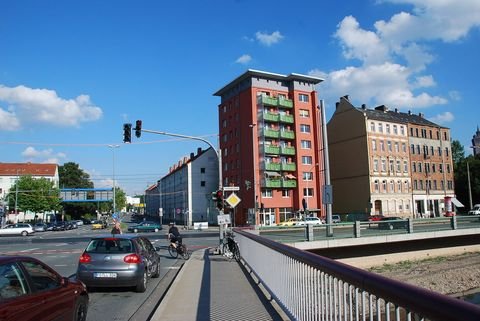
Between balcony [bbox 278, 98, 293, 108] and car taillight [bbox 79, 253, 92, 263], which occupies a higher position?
balcony [bbox 278, 98, 293, 108]

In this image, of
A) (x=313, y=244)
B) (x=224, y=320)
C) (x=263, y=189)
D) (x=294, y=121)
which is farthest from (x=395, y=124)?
(x=224, y=320)

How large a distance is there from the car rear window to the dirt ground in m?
17.3

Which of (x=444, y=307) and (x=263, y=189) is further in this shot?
(x=263, y=189)

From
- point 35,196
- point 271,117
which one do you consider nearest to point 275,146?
point 271,117

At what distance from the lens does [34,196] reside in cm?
8306

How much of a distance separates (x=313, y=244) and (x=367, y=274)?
70.8ft

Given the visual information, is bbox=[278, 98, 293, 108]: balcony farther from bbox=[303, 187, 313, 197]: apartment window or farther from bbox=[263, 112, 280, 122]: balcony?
bbox=[303, 187, 313, 197]: apartment window

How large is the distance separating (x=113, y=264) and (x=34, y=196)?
80122 mm

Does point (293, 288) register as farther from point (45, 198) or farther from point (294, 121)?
point (45, 198)

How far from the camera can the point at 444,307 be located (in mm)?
2361

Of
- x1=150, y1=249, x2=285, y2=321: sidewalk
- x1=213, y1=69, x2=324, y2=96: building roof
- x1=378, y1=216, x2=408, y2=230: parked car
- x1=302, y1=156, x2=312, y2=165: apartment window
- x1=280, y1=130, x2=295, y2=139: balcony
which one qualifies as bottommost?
x1=150, y1=249, x2=285, y2=321: sidewalk

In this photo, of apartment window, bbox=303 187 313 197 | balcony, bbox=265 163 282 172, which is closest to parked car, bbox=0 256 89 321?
balcony, bbox=265 163 282 172

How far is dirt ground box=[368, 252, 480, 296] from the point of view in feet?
81.4

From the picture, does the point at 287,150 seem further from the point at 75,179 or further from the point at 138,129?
the point at 75,179
